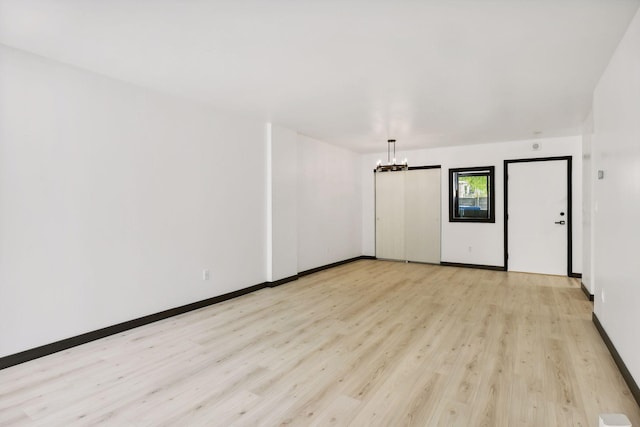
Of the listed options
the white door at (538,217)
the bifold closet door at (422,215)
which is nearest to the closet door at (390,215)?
the bifold closet door at (422,215)

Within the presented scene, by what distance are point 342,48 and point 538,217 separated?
566 centimetres

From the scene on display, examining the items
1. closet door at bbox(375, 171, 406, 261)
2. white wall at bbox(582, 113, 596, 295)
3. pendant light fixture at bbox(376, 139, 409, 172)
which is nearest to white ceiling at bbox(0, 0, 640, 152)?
white wall at bbox(582, 113, 596, 295)

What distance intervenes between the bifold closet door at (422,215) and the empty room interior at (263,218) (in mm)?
1939

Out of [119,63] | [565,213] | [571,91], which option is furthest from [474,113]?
[119,63]

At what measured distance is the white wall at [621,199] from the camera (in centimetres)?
245

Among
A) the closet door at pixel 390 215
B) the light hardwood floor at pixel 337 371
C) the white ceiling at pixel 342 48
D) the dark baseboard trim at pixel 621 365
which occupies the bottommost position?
the light hardwood floor at pixel 337 371

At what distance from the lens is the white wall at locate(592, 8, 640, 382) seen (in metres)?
2.45

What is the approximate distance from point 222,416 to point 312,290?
10.9 ft

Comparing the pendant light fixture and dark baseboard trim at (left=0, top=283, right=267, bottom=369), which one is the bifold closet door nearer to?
the pendant light fixture

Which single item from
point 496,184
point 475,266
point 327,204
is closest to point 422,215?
point 475,266

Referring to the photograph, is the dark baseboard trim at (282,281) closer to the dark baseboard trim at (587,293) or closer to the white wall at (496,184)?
the white wall at (496,184)

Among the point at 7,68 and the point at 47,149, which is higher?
the point at 7,68

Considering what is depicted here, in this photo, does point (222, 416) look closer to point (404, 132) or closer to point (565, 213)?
point (404, 132)

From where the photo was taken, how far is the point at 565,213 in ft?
21.2
